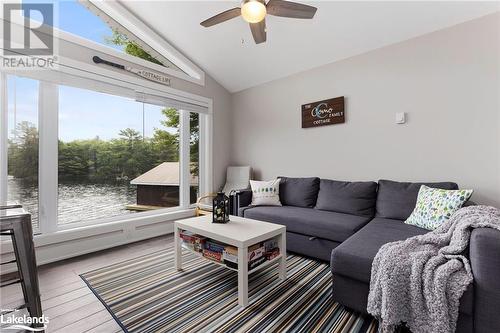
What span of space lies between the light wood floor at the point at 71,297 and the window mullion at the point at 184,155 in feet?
4.02

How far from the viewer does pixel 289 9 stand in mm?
1861

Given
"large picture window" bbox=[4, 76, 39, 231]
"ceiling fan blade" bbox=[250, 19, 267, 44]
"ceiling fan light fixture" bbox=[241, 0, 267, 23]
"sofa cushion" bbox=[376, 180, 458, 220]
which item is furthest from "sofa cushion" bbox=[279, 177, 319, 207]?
"large picture window" bbox=[4, 76, 39, 231]

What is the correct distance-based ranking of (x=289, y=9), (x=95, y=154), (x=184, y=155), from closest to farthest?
(x=289, y=9)
(x=95, y=154)
(x=184, y=155)

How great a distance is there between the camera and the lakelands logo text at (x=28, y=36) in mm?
2234

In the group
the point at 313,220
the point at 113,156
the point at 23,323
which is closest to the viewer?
the point at 23,323

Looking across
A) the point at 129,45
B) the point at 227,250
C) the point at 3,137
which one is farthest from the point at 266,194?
the point at 3,137

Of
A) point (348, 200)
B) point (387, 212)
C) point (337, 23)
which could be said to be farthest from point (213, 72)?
point (387, 212)

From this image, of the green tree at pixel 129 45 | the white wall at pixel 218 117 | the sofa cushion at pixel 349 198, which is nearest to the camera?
the sofa cushion at pixel 349 198

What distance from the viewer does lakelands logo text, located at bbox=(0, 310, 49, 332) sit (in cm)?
130

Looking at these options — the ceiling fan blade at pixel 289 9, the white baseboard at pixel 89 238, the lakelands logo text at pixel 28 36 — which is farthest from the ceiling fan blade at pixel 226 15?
the white baseboard at pixel 89 238

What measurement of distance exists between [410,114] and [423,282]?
6.62ft

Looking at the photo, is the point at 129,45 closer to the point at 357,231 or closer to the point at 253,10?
the point at 253,10

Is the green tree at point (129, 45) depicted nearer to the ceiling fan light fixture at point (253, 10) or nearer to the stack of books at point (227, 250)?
the ceiling fan light fixture at point (253, 10)

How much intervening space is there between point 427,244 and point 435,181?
4.37 feet
